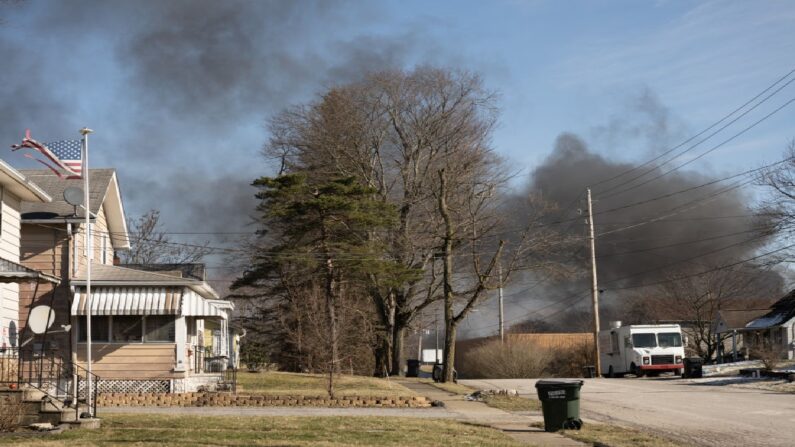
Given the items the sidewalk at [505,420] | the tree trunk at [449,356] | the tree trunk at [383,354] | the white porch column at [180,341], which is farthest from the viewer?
the tree trunk at [383,354]

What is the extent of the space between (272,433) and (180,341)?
1428 cm

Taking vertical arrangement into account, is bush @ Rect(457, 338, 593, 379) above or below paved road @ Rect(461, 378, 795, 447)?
above

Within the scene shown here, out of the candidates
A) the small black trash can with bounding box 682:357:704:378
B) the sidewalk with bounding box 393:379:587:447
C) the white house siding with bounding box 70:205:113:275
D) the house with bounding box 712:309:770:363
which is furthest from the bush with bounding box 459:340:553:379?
the white house siding with bounding box 70:205:113:275

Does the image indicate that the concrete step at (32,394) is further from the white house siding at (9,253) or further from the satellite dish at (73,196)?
the satellite dish at (73,196)

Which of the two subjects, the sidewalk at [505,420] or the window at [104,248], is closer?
the sidewalk at [505,420]

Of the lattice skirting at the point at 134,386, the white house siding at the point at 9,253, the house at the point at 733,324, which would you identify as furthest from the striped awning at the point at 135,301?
the house at the point at 733,324

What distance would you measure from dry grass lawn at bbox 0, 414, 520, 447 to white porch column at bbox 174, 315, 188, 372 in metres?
9.30

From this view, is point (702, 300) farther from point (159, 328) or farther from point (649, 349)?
point (159, 328)

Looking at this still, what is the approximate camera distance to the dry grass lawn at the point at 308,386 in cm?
2988

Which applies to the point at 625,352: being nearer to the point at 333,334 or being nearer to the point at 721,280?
the point at 333,334

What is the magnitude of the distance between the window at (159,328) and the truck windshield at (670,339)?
26769mm

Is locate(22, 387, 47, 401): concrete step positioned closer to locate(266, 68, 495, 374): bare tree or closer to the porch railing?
the porch railing

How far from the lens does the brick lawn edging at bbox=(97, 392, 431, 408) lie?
26.5 m

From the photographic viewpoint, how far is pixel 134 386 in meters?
30.3
